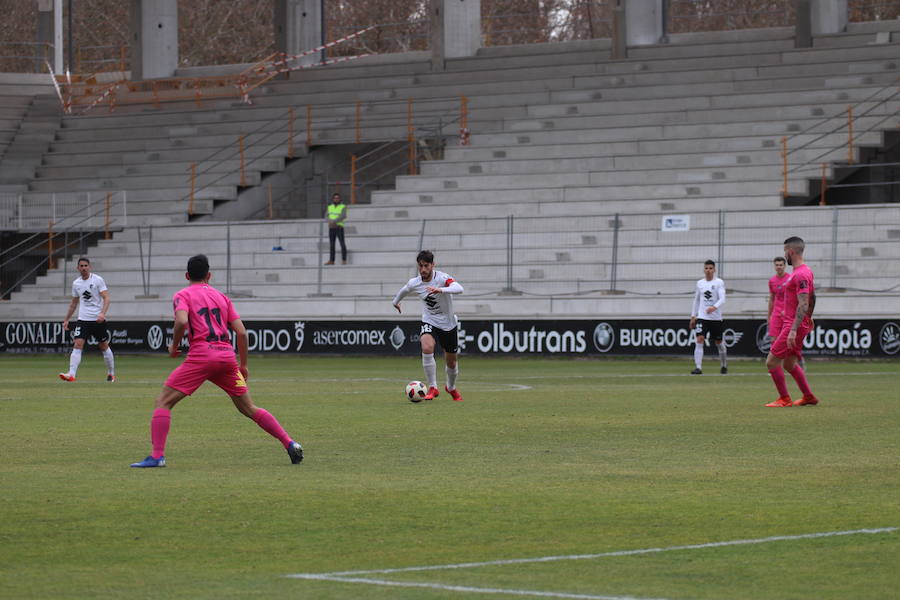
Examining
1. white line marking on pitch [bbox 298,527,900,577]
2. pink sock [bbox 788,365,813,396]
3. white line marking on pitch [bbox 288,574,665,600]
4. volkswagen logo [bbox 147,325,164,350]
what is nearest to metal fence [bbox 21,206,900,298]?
volkswagen logo [bbox 147,325,164,350]

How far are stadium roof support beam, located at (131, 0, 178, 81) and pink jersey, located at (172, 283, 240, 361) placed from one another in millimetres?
41985

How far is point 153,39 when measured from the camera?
52.2 meters

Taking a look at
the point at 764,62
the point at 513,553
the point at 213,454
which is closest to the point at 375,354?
the point at 764,62

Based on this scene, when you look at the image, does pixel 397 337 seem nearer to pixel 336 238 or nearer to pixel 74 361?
pixel 336 238

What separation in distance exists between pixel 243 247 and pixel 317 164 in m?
6.22

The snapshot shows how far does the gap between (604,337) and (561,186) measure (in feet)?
25.7

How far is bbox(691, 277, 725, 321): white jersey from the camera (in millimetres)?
28562

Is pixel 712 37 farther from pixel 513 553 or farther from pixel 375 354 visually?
pixel 513 553

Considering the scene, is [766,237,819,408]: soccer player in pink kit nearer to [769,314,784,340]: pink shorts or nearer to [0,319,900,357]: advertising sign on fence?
[769,314,784,340]: pink shorts

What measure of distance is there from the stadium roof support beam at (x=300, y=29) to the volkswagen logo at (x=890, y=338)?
2550 cm

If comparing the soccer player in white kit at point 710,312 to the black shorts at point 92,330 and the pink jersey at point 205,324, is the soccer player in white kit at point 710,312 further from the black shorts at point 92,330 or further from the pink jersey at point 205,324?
the pink jersey at point 205,324

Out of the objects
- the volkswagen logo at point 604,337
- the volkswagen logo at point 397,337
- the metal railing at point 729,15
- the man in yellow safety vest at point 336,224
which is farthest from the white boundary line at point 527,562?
the metal railing at point 729,15

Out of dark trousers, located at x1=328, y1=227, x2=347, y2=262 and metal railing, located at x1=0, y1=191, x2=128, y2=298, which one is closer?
dark trousers, located at x1=328, y1=227, x2=347, y2=262

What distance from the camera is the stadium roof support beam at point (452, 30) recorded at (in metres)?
48.0
